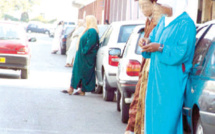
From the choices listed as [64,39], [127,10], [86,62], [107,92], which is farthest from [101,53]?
[127,10]

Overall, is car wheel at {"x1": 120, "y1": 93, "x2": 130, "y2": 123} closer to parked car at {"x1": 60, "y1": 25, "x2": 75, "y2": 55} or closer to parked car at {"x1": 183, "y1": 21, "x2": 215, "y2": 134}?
parked car at {"x1": 183, "y1": 21, "x2": 215, "y2": 134}

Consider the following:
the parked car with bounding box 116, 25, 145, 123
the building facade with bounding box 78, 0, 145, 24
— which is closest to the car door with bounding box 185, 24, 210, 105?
the parked car with bounding box 116, 25, 145, 123

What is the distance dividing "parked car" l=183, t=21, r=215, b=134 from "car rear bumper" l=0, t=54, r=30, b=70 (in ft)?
33.1

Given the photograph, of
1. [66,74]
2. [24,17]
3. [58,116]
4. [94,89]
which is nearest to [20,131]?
[58,116]

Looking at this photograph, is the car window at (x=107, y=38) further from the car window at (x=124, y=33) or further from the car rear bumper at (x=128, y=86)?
the car rear bumper at (x=128, y=86)

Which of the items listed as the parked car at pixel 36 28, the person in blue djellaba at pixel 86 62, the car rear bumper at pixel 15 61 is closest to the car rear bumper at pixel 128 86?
the person in blue djellaba at pixel 86 62

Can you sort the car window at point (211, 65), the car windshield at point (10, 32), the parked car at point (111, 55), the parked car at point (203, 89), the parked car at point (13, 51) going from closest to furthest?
the parked car at point (203, 89) < the car window at point (211, 65) < the parked car at point (111, 55) < the parked car at point (13, 51) < the car windshield at point (10, 32)

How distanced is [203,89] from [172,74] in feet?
1.13

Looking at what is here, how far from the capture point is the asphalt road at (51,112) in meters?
9.06

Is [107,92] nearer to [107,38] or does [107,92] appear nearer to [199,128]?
[107,38]

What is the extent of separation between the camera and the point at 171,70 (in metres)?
6.14

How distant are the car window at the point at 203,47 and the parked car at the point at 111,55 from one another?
18.5ft

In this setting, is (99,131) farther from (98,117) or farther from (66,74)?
(66,74)

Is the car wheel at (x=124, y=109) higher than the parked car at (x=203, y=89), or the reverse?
the parked car at (x=203, y=89)
